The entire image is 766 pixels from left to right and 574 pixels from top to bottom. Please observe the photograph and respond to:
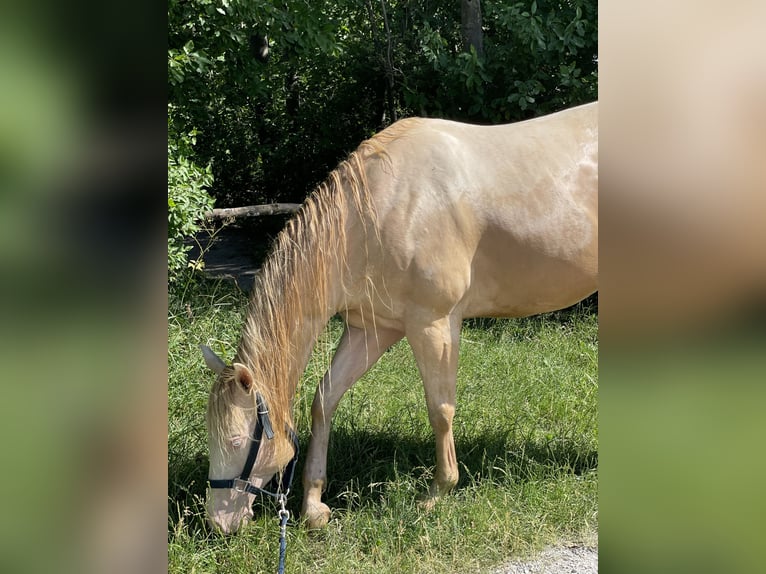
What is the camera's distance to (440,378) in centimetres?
343

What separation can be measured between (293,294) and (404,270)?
536mm

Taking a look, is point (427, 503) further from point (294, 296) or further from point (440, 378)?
point (294, 296)

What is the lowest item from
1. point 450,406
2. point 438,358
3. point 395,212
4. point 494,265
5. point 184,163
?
point 450,406

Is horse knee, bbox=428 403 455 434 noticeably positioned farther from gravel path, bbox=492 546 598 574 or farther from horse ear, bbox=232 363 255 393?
horse ear, bbox=232 363 255 393

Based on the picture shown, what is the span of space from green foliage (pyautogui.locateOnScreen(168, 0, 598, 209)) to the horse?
8.98 feet

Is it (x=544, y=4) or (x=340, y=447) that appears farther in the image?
(x=544, y=4)

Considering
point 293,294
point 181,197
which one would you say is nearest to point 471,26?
point 181,197

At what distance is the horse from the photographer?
120 inches

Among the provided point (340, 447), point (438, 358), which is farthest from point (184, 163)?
point (438, 358)

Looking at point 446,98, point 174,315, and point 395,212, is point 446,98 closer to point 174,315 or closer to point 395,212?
point 174,315

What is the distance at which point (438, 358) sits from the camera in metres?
3.38

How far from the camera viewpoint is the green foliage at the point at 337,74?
6375 mm
